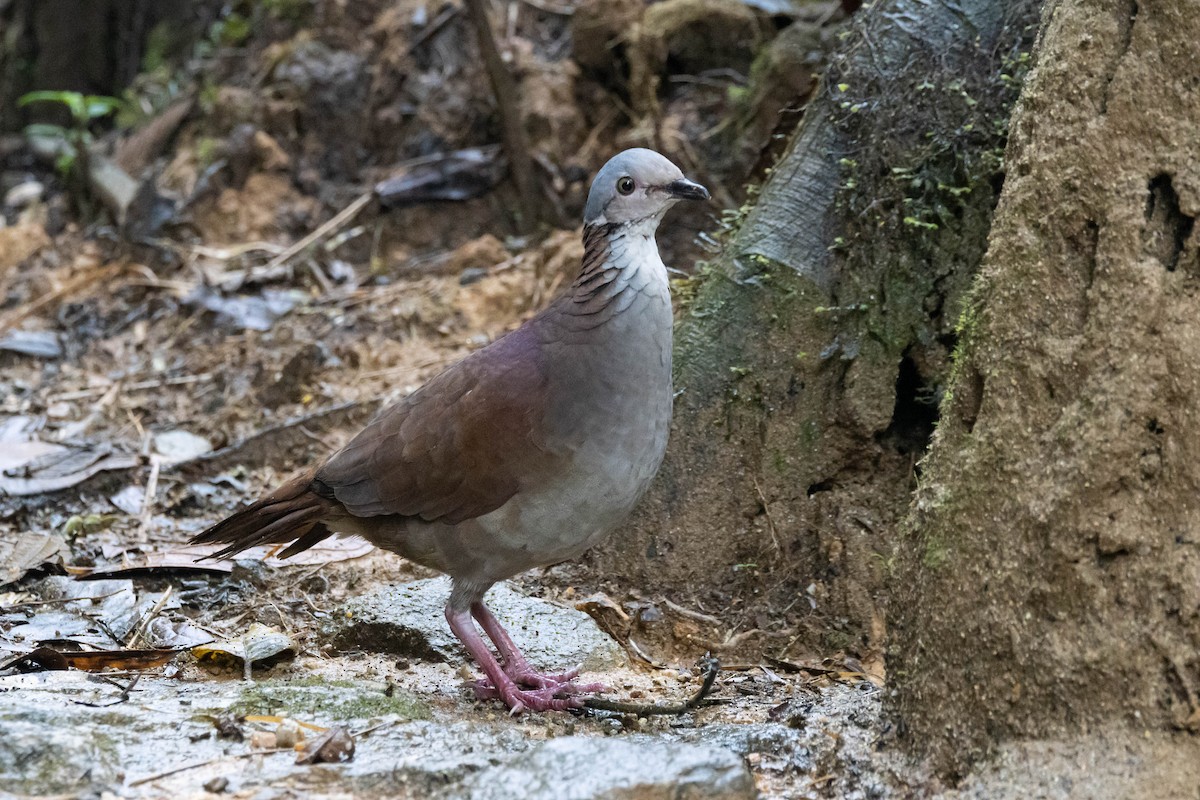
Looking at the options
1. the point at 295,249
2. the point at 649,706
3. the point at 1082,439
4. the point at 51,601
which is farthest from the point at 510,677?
the point at 295,249

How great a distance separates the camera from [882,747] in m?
2.97

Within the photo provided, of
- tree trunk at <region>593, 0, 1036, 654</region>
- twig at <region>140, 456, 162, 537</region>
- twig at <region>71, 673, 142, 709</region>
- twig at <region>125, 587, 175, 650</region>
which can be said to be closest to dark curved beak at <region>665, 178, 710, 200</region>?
tree trunk at <region>593, 0, 1036, 654</region>

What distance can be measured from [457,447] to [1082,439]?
1.88m

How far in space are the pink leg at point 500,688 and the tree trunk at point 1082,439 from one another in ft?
3.82

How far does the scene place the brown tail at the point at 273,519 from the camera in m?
4.14

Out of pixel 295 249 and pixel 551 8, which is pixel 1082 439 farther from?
pixel 551 8

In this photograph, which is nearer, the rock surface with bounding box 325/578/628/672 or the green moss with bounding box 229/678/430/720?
the green moss with bounding box 229/678/430/720

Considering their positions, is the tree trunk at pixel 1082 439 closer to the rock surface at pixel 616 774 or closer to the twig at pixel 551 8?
the rock surface at pixel 616 774

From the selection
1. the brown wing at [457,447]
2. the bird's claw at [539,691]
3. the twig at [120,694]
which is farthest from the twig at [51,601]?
the bird's claw at [539,691]

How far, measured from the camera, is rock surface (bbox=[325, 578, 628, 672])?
161 inches

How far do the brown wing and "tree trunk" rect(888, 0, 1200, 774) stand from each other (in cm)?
128

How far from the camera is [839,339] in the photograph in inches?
174

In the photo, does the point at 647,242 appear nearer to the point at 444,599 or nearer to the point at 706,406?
the point at 706,406

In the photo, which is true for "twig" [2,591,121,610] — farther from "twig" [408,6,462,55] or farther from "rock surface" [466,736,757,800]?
"twig" [408,6,462,55]
